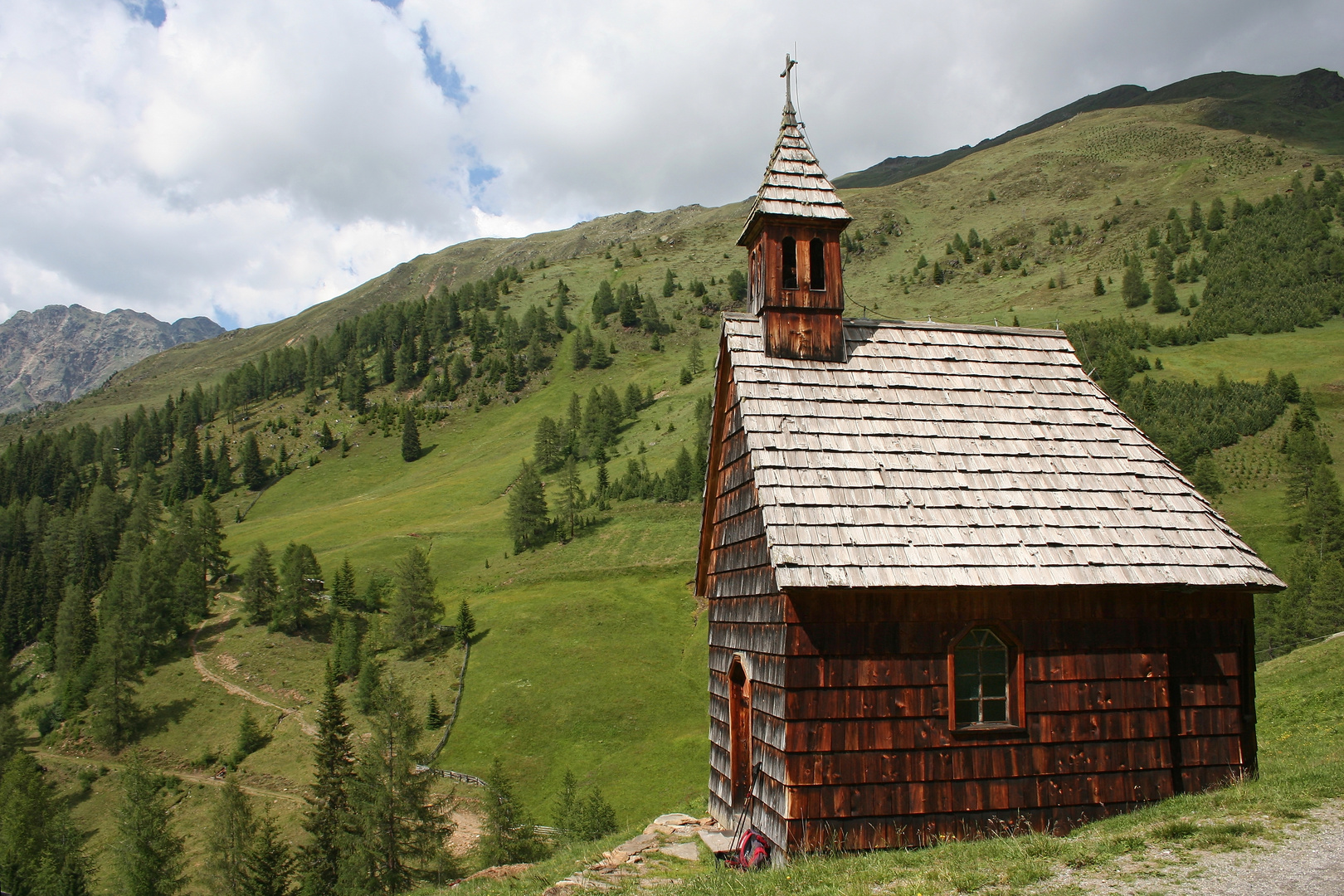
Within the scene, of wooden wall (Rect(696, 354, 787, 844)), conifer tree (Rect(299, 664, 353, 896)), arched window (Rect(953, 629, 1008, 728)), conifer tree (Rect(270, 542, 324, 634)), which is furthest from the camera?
conifer tree (Rect(270, 542, 324, 634))

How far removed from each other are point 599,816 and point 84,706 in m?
60.4

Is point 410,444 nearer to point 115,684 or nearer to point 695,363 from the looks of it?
point 695,363

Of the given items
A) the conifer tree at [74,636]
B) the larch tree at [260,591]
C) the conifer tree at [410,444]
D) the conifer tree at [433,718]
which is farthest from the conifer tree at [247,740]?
the conifer tree at [410,444]

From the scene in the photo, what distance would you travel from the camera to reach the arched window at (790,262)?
15077mm

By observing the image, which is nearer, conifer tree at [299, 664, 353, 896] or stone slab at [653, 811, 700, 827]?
stone slab at [653, 811, 700, 827]

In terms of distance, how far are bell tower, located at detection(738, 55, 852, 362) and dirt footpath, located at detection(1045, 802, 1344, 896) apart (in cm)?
917

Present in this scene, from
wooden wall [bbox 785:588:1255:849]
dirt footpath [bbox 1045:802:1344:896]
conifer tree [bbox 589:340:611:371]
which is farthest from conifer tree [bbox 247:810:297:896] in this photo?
conifer tree [bbox 589:340:611:371]

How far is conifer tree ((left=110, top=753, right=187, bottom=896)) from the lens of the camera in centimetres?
3778

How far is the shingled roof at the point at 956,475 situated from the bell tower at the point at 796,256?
0.50m

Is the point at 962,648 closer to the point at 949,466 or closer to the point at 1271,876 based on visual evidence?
the point at 949,466

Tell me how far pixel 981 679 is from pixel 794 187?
990cm

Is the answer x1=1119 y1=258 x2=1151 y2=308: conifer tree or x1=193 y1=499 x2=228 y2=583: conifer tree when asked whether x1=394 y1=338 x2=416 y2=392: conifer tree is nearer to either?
x1=193 y1=499 x2=228 y2=583: conifer tree

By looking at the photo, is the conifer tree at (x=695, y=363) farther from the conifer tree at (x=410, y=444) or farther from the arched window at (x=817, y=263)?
the arched window at (x=817, y=263)

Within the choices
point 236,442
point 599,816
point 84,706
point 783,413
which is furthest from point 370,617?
point 236,442
